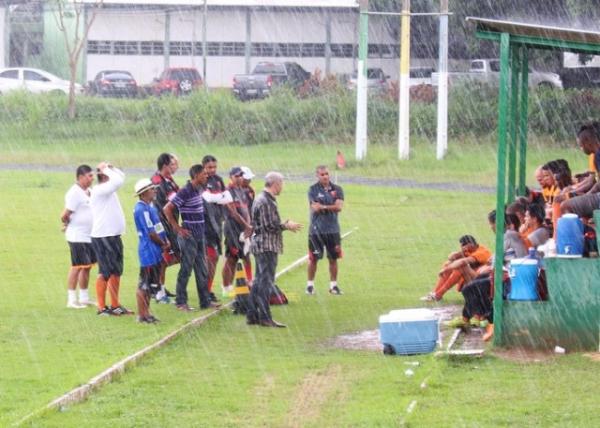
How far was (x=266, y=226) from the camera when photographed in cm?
1573

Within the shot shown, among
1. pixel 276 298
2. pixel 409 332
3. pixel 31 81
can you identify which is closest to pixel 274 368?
pixel 409 332

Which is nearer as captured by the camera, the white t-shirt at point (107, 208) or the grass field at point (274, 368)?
the grass field at point (274, 368)

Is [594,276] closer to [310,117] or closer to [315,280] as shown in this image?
[315,280]

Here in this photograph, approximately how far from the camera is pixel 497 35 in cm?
1443

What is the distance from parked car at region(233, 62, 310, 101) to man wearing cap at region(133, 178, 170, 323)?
1380 inches

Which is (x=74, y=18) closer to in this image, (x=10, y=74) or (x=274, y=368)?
(x=10, y=74)

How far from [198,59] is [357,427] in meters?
56.8

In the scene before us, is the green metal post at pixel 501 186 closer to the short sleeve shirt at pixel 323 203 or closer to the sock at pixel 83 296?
the short sleeve shirt at pixel 323 203

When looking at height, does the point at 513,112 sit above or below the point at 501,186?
above

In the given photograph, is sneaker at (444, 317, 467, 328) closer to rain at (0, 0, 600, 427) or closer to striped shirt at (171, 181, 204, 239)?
rain at (0, 0, 600, 427)

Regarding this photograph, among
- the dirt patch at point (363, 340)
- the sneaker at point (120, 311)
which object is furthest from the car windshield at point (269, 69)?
the dirt patch at point (363, 340)

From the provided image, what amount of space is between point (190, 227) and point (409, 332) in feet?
12.3

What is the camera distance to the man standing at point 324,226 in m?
18.4

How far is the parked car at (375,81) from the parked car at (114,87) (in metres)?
9.09
